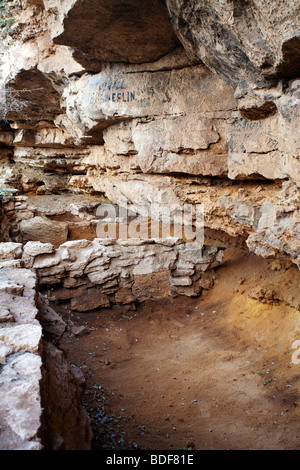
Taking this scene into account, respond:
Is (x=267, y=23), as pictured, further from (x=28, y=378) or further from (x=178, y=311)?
(x=178, y=311)

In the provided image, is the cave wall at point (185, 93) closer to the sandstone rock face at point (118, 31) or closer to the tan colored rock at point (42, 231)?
the sandstone rock face at point (118, 31)

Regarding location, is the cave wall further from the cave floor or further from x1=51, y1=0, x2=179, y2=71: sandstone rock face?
the cave floor

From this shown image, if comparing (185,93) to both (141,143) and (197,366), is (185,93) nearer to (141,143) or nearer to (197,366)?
(141,143)

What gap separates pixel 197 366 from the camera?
4.79m

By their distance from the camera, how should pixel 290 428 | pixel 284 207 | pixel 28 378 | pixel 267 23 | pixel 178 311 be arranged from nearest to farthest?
pixel 28 378
pixel 267 23
pixel 290 428
pixel 284 207
pixel 178 311

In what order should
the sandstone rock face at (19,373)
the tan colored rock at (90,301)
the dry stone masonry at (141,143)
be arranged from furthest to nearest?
the tan colored rock at (90,301)
the dry stone masonry at (141,143)
the sandstone rock face at (19,373)

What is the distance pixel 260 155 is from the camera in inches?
188

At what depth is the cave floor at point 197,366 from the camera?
132 inches

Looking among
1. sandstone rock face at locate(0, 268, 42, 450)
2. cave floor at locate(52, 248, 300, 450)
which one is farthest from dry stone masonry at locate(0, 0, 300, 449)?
cave floor at locate(52, 248, 300, 450)

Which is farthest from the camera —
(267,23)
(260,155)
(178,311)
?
(178,311)

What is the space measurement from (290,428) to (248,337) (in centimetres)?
205

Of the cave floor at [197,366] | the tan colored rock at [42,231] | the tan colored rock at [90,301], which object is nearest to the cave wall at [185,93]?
the cave floor at [197,366]
